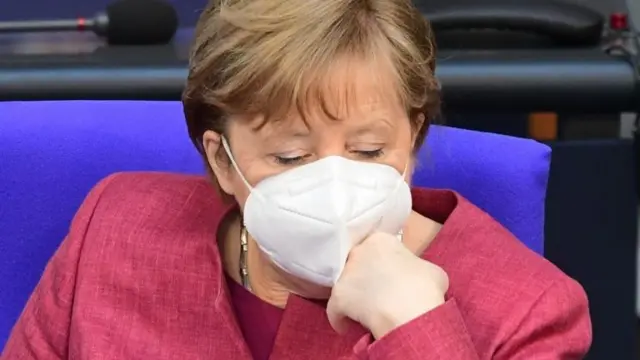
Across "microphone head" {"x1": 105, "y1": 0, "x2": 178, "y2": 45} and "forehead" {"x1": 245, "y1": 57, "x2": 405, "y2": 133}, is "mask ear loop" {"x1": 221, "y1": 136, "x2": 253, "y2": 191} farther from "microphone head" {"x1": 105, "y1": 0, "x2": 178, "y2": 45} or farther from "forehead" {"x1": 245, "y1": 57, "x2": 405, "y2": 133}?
"microphone head" {"x1": 105, "y1": 0, "x2": 178, "y2": 45}

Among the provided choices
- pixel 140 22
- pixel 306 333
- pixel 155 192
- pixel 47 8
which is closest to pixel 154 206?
pixel 155 192

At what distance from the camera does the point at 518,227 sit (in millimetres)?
1282

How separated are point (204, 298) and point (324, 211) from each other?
22cm

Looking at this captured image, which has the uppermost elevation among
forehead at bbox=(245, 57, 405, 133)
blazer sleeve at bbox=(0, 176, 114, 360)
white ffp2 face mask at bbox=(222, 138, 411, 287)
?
forehead at bbox=(245, 57, 405, 133)

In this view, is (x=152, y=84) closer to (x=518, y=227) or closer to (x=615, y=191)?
(x=518, y=227)

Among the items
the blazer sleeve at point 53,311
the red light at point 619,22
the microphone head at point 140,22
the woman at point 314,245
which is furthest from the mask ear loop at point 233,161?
the red light at point 619,22

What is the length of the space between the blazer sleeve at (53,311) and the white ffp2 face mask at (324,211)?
255 mm

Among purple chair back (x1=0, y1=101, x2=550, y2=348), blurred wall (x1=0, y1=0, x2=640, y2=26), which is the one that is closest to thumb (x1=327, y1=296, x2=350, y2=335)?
purple chair back (x1=0, y1=101, x2=550, y2=348)

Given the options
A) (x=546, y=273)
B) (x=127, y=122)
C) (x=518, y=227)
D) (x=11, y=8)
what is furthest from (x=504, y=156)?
(x=11, y=8)

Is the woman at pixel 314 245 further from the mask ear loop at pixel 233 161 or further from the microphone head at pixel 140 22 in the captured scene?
the microphone head at pixel 140 22

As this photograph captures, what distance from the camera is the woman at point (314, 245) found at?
1001 millimetres

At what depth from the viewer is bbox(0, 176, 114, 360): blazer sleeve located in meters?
1.19

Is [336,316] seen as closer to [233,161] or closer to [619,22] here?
[233,161]

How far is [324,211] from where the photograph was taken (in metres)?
1.00
